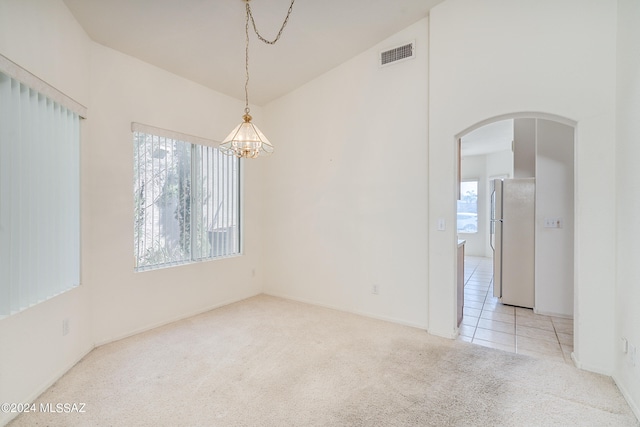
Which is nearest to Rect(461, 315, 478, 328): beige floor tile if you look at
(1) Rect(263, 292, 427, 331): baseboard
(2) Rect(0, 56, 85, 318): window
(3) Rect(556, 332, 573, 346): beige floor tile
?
(1) Rect(263, 292, 427, 331): baseboard

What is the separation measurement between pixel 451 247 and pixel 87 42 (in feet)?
13.2

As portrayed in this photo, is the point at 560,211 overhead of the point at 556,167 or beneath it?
beneath

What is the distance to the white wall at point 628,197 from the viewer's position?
2.09 meters

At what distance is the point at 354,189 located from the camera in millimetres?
3965

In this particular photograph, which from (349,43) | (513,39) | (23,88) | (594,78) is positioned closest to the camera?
(23,88)

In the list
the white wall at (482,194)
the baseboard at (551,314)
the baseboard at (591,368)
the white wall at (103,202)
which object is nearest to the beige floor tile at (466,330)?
the baseboard at (591,368)

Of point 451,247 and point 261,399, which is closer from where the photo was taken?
point 261,399

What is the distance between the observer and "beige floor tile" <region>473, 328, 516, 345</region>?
3141 mm

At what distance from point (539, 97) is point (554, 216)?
186cm

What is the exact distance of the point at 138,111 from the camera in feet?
10.9

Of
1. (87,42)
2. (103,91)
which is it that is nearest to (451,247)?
(103,91)

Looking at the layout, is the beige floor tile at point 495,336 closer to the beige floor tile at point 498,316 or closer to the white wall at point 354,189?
the beige floor tile at point 498,316

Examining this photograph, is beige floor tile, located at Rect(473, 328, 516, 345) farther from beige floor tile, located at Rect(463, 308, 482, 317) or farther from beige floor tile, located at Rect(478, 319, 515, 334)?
beige floor tile, located at Rect(463, 308, 482, 317)

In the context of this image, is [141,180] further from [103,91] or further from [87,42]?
[87,42]
